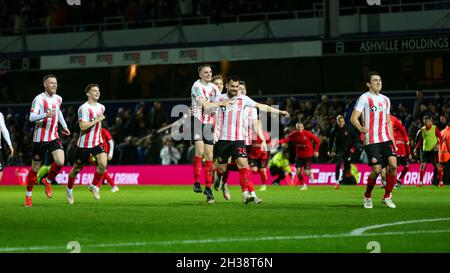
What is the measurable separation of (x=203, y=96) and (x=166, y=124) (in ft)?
56.9

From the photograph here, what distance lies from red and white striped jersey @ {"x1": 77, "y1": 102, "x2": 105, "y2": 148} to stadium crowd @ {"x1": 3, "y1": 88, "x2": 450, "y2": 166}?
40.5 ft

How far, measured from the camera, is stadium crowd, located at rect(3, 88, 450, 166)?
30.9m

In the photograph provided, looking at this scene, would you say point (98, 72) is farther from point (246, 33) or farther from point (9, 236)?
point (9, 236)

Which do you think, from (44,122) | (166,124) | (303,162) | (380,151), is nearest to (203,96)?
(44,122)

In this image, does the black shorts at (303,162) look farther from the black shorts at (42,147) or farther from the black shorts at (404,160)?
the black shorts at (42,147)

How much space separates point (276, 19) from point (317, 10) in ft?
6.86

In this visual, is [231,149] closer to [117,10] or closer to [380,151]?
[380,151]

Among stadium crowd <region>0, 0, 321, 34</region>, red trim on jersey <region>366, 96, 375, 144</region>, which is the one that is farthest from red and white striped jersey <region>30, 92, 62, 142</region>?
stadium crowd <region>0, 0, 321, 34</region>

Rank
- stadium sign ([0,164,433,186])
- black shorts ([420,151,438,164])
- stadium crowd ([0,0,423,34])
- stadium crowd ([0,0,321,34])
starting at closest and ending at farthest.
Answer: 1. black shorts ([420,151,438,164])
2. stadium sign ([0,164,433,186])
3. stadium crowd ([0,0,423,34])
4. stadium crowd ([0,0,321,34])

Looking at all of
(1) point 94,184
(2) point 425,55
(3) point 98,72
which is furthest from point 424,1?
(1) point 94,184

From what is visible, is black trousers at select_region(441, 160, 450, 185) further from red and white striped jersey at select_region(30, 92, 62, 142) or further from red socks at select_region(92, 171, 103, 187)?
red and white striped jersey at select_region(30, 92, 62, 142)

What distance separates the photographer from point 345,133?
28.5m

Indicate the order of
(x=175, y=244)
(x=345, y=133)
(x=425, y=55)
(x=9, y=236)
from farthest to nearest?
(x=425, y=55) < (x=345, y=133) < (x=9, y=236) < (x=175, y=244)

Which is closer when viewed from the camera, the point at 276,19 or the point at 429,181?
the point at 429,181
